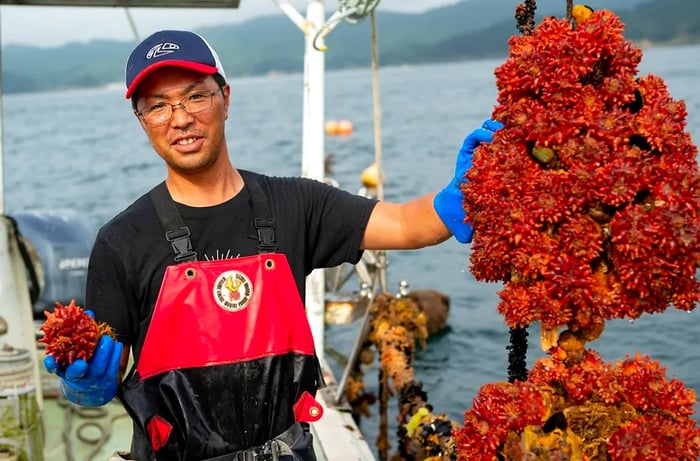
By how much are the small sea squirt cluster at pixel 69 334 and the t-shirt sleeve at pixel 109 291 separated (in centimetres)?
26

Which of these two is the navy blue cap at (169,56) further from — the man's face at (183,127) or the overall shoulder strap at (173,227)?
the overall shoulder strap at (173,227)

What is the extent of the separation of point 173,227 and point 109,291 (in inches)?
13.5

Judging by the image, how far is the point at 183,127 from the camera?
10.8 ft

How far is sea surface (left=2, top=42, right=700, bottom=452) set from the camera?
1448cm

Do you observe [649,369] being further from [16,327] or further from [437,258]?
[437,258]

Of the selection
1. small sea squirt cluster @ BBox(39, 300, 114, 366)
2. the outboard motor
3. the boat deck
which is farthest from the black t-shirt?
the outboard motor

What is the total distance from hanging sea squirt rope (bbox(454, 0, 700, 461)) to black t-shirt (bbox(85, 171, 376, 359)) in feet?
3.18

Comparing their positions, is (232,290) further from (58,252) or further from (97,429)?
(58,252)

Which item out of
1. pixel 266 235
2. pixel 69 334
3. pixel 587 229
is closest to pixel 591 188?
pixel 587 229

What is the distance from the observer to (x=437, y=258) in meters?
21.9

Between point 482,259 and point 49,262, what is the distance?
7.77m

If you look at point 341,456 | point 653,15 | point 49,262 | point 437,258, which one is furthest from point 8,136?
point 653,15

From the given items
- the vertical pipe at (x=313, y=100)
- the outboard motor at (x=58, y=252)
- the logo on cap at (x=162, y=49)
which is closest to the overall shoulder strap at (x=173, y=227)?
the logo on cap at (x=162, y=49)

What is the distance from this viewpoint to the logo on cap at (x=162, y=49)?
327 centimetres
